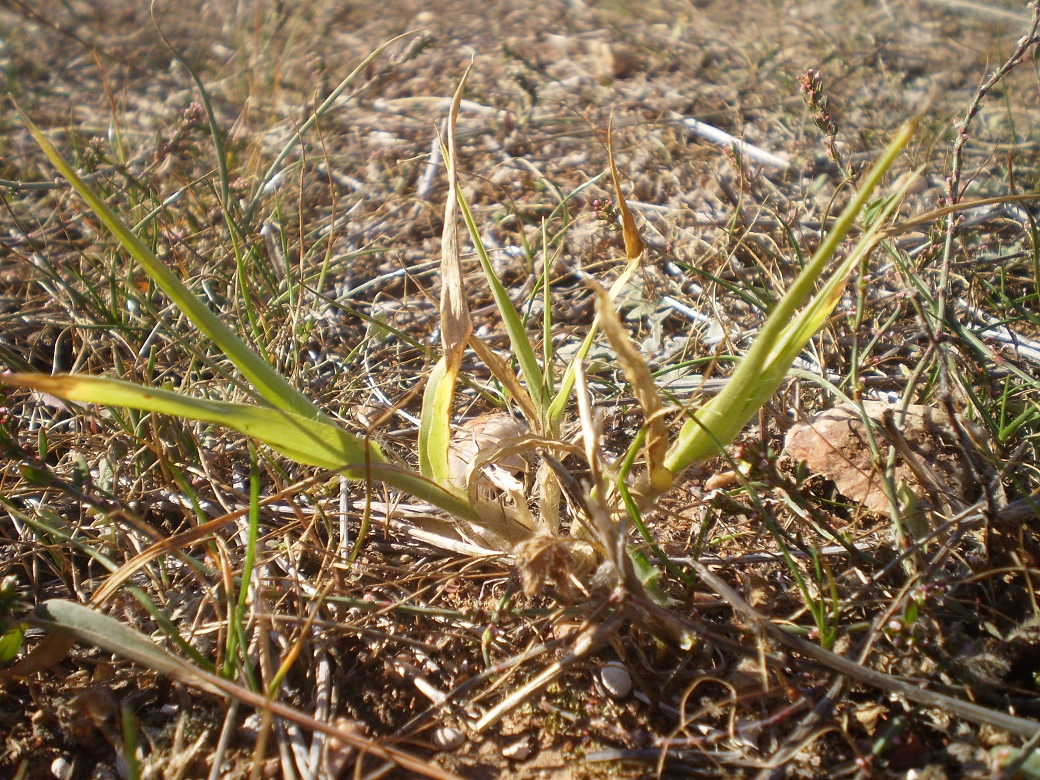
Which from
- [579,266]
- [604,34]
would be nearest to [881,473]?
[579,266]

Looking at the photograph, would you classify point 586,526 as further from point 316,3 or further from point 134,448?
point 316,3

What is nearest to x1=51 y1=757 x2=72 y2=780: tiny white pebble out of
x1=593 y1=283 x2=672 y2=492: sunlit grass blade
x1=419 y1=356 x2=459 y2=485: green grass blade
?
x1=419 y1=356 x2=459 y2=485: green grass blade

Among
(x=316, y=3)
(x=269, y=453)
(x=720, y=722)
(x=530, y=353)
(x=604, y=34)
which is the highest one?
(x=316, y=3)

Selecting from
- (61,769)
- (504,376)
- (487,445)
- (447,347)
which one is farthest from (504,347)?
(61,769)

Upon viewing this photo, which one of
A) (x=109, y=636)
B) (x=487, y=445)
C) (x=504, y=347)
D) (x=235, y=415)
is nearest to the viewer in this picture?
(x=235, y=415)

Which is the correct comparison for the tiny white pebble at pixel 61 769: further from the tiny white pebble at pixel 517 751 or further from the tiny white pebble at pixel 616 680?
the tiny white pebble at pixel 616 680

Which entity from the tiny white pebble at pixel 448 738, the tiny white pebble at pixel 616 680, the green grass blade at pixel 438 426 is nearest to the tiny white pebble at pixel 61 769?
the tiny white pebble at pixel 448 738

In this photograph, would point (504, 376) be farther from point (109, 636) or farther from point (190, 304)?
point (109, 636)
